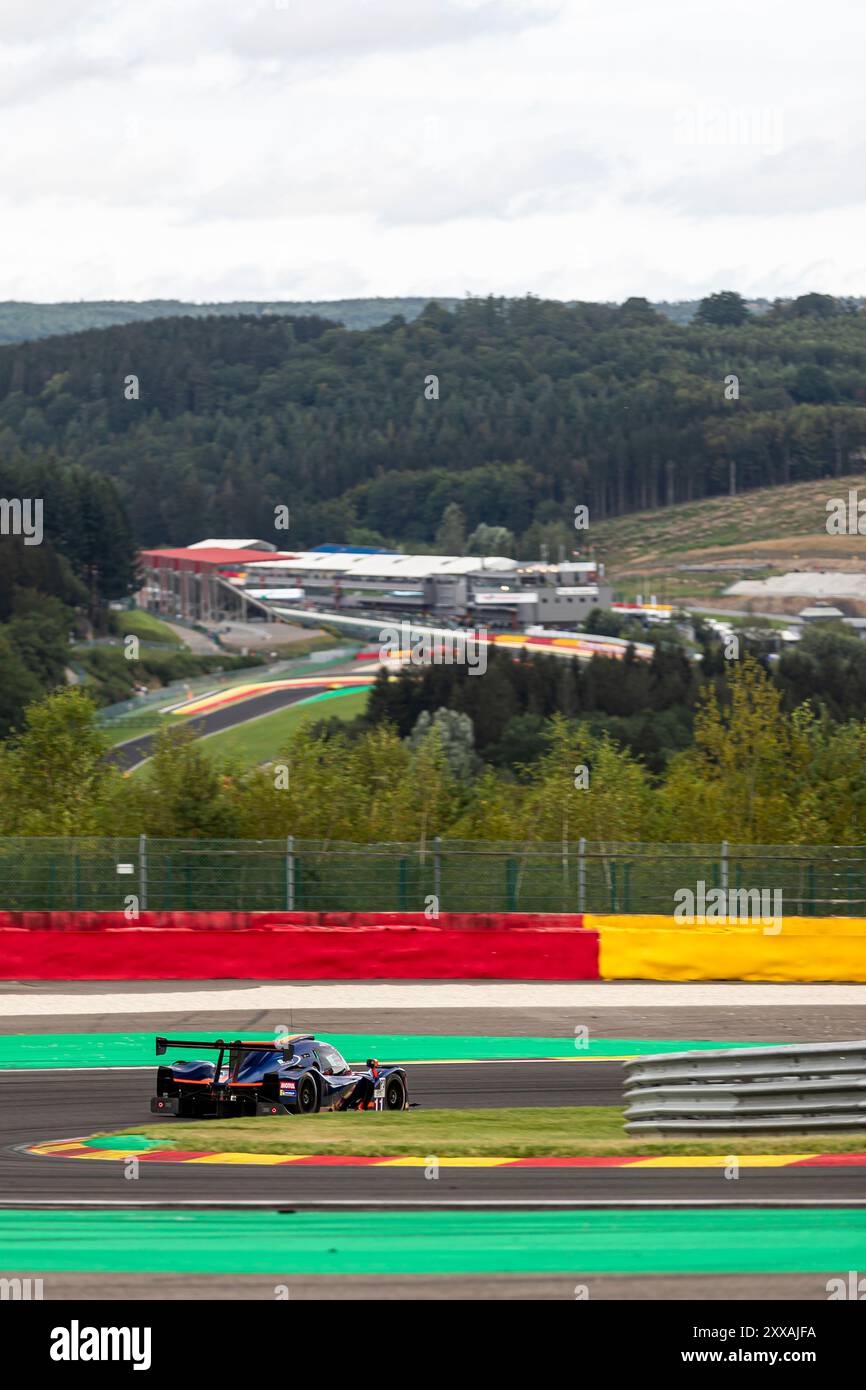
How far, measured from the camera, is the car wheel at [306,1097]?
646 inches

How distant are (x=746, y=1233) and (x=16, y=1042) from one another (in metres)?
11.5

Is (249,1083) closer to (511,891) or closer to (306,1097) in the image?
(306,1097)

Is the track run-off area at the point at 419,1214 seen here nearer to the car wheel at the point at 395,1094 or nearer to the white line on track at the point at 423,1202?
the white line on track at the point at 423,1202

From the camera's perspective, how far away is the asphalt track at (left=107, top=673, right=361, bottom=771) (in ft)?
431

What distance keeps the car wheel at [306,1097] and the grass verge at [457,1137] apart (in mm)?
79

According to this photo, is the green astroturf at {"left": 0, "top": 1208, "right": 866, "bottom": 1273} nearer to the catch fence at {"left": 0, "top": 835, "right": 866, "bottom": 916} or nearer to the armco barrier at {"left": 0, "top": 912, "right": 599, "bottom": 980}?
the armco barrier at {"left": 0, "top": 912, "right": 599, "bottom": 980}

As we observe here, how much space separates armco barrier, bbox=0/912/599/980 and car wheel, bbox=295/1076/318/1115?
8801 millimetres

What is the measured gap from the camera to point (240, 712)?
14562 cm

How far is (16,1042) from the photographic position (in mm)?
21312

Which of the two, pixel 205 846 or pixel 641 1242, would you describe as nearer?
pixel 641 1242

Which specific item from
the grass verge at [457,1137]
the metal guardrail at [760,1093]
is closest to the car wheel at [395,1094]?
the grass verge at [457,1137]

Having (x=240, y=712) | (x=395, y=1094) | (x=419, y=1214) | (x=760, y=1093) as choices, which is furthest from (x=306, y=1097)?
(x=240, y=712)
